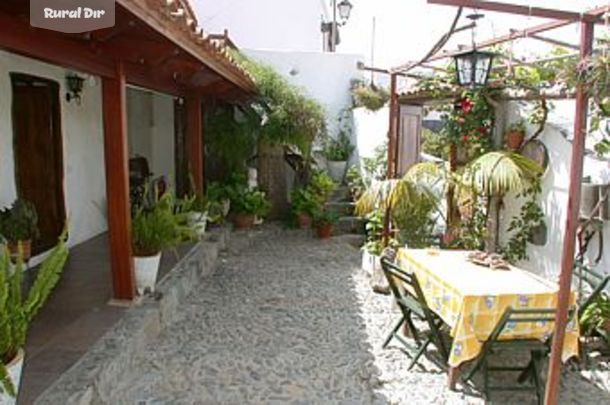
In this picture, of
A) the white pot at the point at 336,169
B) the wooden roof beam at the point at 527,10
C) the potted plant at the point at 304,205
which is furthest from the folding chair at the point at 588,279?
the white pot at the point at 336,169

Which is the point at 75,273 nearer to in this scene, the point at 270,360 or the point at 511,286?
the point at 270,360

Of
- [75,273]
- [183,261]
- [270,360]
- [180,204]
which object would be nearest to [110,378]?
[270,360]

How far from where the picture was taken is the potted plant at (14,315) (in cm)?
239

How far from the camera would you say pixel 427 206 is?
19.8 feet

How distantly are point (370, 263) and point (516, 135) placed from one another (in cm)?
244

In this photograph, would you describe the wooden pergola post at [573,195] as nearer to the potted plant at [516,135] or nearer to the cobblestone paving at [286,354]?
the cobblestone paving at [286,354]

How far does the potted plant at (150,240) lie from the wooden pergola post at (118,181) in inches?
7.4

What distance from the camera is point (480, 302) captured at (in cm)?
352

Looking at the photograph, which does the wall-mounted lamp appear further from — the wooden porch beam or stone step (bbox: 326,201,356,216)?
stone step (bbox: 326,201,356,216)

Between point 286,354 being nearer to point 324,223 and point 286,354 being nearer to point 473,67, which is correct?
point 473,67

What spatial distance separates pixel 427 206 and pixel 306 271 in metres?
2.00

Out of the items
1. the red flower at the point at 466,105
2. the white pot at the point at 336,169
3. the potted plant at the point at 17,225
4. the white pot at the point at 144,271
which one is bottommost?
the white pot at the point at 144,271

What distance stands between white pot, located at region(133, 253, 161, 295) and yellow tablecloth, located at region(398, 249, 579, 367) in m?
2.48

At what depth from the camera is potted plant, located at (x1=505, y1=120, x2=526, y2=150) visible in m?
5.59
